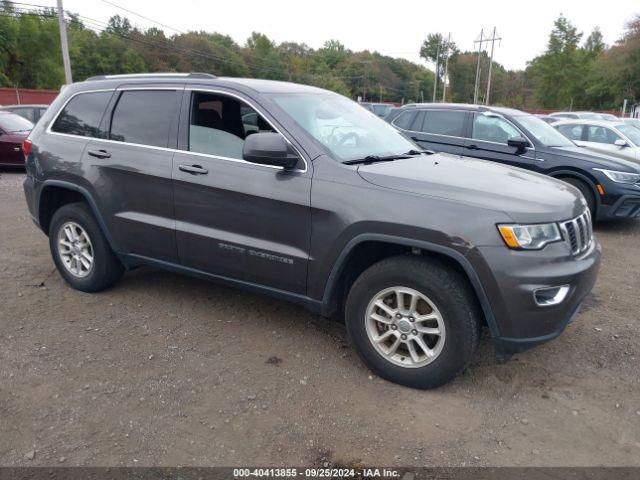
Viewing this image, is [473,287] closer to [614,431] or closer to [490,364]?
[490,364]

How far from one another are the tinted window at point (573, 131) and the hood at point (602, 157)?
3.65m

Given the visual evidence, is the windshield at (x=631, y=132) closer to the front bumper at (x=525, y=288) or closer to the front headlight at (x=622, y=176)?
the front headlight at (x=622, y=176)

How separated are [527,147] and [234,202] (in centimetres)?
565

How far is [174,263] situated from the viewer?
420cm

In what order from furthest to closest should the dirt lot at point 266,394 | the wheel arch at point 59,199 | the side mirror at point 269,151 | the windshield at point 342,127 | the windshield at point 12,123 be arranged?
the windshield at point 12,123 < the wheel arch at point 59,199 < the windshield at point 342,127 < the side mirror at point 269,151 < the dirt lot at point 266,394

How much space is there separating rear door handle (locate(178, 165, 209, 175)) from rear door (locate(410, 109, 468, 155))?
17.2ft

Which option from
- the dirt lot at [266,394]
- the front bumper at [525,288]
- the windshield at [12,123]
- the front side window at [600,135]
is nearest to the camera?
the dirt lot at [266,394]

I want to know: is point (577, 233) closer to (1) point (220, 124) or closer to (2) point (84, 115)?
(1) point (220, 124)

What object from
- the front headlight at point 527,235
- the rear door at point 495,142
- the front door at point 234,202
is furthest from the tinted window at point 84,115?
the rear door at point 495,142

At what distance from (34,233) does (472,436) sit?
19.8 feet

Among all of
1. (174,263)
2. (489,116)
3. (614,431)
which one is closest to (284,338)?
(174,263)

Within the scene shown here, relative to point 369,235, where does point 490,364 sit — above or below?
Answer: below

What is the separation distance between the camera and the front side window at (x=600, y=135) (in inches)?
438

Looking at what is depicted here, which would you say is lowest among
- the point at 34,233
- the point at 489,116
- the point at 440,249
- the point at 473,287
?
the point at 34,233
